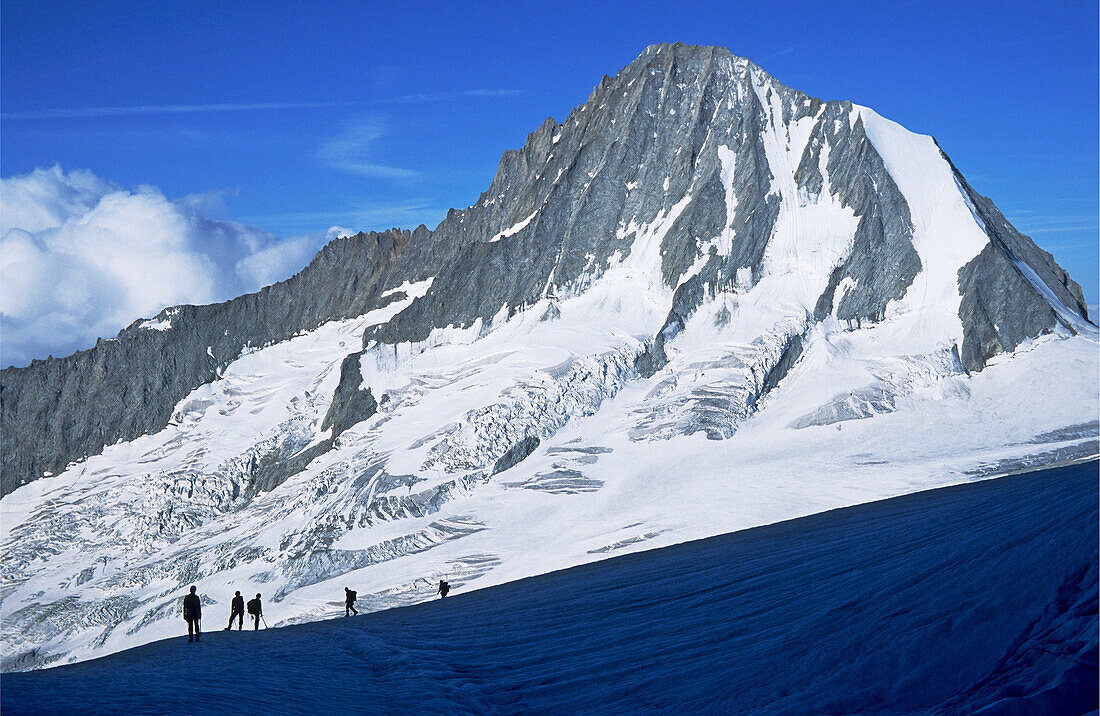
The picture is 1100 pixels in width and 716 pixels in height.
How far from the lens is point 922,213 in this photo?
125625 millimetres

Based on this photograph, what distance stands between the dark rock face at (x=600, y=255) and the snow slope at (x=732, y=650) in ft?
272

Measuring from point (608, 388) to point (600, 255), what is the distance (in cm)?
3043

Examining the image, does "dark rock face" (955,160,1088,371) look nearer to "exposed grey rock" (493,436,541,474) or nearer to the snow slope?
"exposed grey rock" (493,436,541,474)

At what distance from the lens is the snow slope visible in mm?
18062

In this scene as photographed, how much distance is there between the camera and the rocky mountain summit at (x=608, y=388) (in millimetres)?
92438

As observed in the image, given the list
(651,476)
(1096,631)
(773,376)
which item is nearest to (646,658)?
(1096,631)

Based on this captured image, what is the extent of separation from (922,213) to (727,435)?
159ft

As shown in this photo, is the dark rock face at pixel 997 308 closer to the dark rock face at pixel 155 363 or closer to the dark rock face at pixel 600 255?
the dark rock face at pixel 600 255

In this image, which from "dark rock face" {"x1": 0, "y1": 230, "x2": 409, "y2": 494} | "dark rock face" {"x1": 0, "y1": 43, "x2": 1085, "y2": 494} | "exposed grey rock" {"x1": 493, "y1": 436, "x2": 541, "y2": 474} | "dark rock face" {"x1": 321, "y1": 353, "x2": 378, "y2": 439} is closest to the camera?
"exposed grey rock" {"x1": 493, "y1": 436, "x2": 541, "y2": 474}

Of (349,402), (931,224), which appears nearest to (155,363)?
(349,402)

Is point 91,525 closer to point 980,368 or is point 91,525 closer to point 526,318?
point 526,318

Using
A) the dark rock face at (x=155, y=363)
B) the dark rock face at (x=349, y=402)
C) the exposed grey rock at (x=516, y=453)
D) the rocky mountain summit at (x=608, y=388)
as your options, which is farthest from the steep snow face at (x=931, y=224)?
the dark rock face at (x=155, y=363)

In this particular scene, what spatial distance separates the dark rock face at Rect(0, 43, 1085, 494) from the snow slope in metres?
82.8

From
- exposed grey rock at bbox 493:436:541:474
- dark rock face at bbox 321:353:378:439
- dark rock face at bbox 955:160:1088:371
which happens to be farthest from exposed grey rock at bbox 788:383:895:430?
dark rock face at bbox 321:353:378:439
